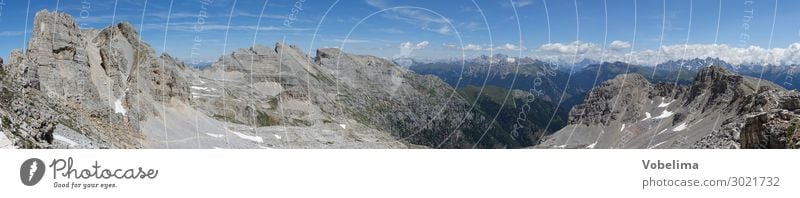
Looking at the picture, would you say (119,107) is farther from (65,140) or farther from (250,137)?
(250,137)

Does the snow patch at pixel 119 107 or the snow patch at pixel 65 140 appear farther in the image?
the snow patch at pixel 119 107

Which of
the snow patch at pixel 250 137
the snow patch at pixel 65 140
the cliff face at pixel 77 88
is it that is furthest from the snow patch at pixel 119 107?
the snow patch at pixel 250 137

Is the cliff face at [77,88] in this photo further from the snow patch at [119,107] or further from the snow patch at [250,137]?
the snow patch at [250,137]

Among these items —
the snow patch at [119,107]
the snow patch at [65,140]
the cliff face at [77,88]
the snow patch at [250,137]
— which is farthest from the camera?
the snow patch at [250,137]

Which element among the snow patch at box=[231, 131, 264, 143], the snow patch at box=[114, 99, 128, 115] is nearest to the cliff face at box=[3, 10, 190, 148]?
the snow patch at box=[114, 99, 128, 115]

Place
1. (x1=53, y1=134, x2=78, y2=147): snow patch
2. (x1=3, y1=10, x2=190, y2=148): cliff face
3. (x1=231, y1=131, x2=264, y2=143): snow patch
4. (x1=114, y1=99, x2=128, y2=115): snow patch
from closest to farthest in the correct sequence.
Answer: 1. (x1=53, y1=134, x2=78, y2=147): snow patch
2. (x1=3, y1=10, x2=190, y2=148): cliff face
3. (x1=114, y1=99, x2=128, y2=115): snow patch
4. (x1=231, y1=131, x2=264, y2=143): snow patch

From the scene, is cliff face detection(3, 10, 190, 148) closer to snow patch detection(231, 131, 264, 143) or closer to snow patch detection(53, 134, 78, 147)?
snow patch detection(53, 134, 78, 147)

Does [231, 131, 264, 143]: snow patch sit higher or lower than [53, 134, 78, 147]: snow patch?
lower

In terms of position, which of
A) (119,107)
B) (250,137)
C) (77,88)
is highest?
(77,88)

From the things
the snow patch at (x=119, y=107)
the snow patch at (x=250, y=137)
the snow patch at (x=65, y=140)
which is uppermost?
the snow patch at (x=65, y=140)

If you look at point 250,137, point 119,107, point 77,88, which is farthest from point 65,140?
point 250,137

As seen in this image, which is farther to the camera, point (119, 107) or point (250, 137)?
point (250, 137)
